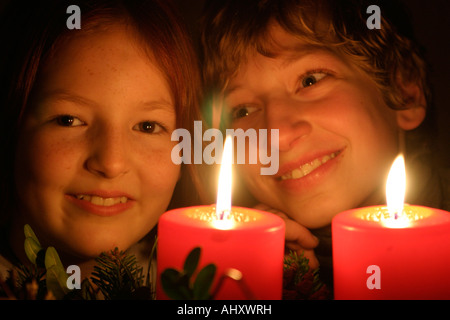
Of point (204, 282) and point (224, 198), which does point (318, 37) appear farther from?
point (204, 282)

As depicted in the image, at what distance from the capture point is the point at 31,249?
96 cm

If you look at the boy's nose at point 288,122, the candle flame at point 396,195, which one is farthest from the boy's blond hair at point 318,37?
the candle flame at point 396,195

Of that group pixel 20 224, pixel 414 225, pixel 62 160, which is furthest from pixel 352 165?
pixel 20 224

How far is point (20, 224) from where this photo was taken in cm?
125

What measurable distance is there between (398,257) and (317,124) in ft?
1.57

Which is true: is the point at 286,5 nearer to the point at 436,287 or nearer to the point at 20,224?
the point at 436,287

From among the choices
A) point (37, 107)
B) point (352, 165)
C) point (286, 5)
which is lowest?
point (352, 165)

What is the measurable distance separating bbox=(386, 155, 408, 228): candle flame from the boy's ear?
1.15 ft

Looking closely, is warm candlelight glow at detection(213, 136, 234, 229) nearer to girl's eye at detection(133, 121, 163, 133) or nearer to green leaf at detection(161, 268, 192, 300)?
green leaf at detection(161, 268, 192, 300)

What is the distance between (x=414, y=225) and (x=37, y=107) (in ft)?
2.89

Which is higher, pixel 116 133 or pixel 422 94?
pixel 422 94

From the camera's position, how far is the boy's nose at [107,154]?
3.66 feet

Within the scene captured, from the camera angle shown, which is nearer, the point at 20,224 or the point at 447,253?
the point at 447,253

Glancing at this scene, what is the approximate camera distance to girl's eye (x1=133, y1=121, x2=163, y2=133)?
1.20 meters
